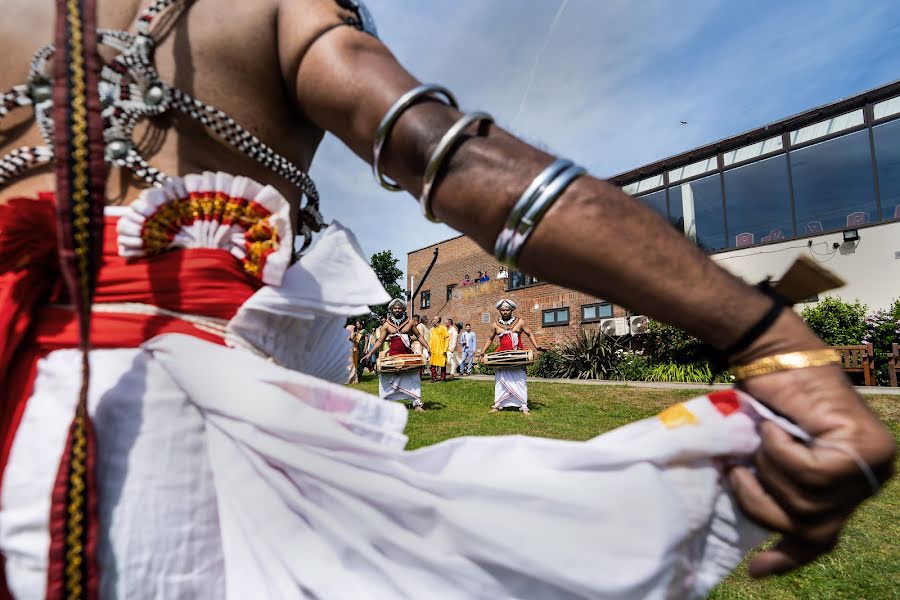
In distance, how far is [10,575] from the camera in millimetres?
727

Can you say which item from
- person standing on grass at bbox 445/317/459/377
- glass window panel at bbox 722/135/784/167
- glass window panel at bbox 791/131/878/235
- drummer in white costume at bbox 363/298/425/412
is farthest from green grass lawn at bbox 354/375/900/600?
glass window panel at bbox 722/135/784/167

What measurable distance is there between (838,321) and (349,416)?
12596 millimetres

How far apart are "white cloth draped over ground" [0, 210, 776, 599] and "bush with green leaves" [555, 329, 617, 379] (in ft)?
46.1

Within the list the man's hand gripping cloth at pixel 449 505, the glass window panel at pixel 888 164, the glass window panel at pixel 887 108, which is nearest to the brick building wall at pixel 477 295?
the glass window panel at pixel 888 164

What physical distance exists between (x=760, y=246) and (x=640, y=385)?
21.4ft

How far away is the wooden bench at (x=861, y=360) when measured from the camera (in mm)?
9047

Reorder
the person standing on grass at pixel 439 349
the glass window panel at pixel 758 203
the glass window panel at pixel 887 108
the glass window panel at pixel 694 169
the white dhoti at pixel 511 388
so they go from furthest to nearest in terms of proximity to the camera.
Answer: the glass window panel at pixel 694 169
the person standing on grass at pixel 439 349
the glass window panel at pixel 758 203
the glass window panel at pixel 887 108
the white dhoti at pixel 511 388

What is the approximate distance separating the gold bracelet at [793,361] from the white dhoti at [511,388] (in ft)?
27.4

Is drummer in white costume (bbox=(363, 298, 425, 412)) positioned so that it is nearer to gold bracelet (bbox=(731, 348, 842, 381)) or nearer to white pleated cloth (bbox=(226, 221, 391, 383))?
white pleated cloth (bbox=(226, 221, 391, 383))

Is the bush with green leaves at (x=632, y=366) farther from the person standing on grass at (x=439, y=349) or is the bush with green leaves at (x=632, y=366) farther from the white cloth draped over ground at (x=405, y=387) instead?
the white cloth draped over ground at (x=405, y=387)

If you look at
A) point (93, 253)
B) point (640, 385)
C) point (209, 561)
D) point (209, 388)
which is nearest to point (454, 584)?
point (209, 561)

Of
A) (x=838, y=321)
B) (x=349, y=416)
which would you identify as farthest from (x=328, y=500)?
(x=838, y=321)

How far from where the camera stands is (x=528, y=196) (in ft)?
2.43

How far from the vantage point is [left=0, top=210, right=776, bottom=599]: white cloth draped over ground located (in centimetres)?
75
